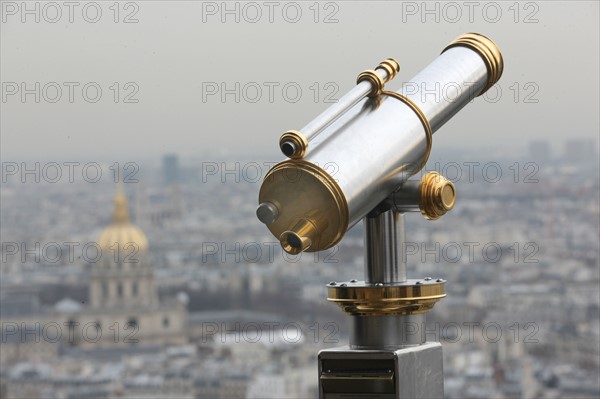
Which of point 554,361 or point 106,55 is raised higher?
point 106,55

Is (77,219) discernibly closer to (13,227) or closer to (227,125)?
(13,227)

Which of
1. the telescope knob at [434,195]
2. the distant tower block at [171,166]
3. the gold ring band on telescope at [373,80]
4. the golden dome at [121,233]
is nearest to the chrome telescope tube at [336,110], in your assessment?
the gold ring band on telescope at [373,80]

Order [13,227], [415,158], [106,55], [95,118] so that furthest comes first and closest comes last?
[13,227], [95,118], [106,55], [415,158]

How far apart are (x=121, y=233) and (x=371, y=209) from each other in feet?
15.0

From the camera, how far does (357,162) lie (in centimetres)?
110

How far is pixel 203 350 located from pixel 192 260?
1.84 ft

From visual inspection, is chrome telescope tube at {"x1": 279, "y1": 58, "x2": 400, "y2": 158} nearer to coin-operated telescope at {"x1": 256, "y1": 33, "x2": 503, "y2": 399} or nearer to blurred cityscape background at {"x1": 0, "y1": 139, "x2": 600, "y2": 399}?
coin-operated telescope at {"x1": 256, "y1": 33, "x2": 503, "y2": 399}

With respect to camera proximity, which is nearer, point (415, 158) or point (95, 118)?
point (415, 158)

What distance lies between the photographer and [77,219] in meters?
5.07

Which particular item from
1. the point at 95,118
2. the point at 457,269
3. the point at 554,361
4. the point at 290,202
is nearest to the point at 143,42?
the point at 95,118

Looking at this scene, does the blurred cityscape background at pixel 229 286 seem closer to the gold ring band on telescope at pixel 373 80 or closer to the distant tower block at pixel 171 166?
the distant tower block at pixel 171 166

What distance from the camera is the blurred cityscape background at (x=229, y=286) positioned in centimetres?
416

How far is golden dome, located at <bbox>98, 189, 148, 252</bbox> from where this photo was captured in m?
5.31

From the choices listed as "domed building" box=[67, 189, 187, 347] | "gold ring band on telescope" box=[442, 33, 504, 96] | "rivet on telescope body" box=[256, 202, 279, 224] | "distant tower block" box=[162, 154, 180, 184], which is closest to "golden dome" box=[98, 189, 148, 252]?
"domed building" box=[67, 189, 187, 347]
